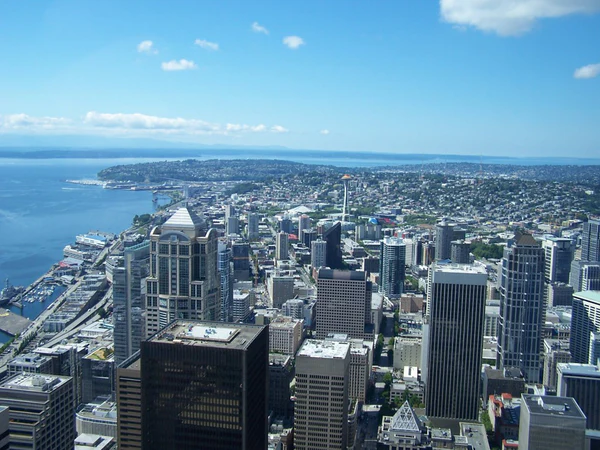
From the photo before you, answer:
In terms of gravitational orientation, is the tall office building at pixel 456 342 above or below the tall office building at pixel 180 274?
below

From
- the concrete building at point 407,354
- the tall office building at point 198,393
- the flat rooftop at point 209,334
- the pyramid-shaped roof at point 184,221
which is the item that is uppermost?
the pyramid-shaped roof at point 184,221

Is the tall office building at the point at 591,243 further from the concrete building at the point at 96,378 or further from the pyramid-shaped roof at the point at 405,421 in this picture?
the concrete building at the point at 96,378

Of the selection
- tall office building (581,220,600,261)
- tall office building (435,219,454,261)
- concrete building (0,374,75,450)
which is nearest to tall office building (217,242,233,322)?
concrete building (0,374,75,450)

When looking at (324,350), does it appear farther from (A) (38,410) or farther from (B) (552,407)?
(A) (38,410)

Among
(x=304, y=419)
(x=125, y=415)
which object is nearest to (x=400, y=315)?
(x=304, y=419)

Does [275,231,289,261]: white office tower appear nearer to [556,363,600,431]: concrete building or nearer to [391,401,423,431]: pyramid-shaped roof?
[556,363,600,431]: concrete building

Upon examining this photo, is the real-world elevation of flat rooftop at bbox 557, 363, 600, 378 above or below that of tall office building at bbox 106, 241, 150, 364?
below

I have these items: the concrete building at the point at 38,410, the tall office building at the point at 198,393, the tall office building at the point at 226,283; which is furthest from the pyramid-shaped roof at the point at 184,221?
the tall office building at the point at 198,393
